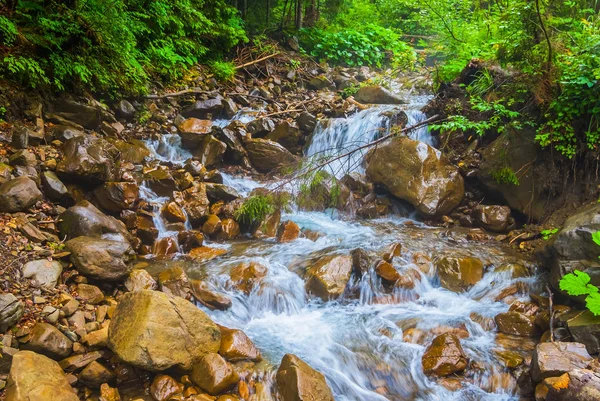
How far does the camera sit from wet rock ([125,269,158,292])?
4.63 metres

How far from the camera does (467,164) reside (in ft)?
25.5

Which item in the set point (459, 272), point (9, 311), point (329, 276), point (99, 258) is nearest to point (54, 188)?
point (99, 258)

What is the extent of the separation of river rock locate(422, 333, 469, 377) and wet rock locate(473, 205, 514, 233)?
138 inches

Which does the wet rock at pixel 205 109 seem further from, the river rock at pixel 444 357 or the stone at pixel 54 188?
the river rock at pixel 444 357

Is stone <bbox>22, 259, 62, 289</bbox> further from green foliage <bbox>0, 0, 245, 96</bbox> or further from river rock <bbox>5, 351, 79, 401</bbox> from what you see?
green foliage <bbox>0, 0, 245, 96</bbox>

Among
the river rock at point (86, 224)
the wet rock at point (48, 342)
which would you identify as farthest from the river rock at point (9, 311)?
the river rock at point (86, 224)

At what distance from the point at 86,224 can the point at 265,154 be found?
4.66 meters

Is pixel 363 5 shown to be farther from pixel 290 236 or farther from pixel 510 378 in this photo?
pixel 510 378

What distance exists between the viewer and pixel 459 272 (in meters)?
5.62

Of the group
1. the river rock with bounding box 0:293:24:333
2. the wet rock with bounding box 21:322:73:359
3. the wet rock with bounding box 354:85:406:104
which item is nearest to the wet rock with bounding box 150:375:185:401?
the wet rock with bounding box 21:322:73:359

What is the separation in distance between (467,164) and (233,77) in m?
7.31

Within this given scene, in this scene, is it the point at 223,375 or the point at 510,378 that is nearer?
the point at 223,375

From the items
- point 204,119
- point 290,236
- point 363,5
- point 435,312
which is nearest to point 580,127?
point 435,312

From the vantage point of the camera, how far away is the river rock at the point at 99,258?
4.35 metres
